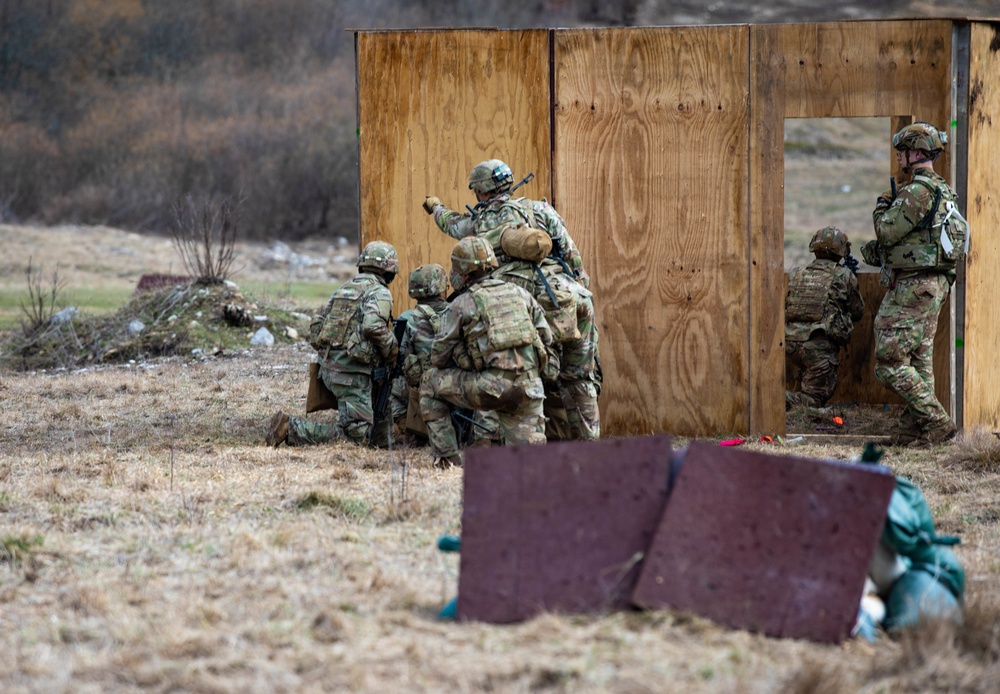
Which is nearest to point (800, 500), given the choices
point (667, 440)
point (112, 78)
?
point (667, 440)

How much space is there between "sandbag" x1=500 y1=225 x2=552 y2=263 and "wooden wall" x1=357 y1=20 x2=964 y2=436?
101 centimetres

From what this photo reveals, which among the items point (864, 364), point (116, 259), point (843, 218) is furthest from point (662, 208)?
point (843, 218)

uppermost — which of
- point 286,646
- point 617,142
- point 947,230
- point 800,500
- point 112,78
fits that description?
point 112,78

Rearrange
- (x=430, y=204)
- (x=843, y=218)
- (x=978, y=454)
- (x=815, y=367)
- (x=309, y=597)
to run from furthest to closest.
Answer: (x=843, y=218) < (x=815, y=367) < (x=430, y=204) < (x=978, y=454) < (x=309, y=597)

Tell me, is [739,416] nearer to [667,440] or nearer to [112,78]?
[667,440]

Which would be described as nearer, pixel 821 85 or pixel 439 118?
pixel 821 85

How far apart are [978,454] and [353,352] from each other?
4001 millimetres

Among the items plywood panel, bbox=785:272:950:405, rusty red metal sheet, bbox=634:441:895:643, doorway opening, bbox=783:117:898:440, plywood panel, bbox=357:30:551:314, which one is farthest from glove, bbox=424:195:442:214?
rusty red metal sheet, bbox=634:441:895:643

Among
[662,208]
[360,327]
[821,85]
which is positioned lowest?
[360,327]

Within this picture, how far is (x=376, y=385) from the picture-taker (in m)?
8.21

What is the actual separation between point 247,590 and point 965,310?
5.47 m

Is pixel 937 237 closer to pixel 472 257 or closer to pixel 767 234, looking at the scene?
pixel 767 234

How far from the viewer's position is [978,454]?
7102 mm

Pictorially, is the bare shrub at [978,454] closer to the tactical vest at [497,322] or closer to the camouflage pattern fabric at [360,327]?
the tactical vest at [497,322]
